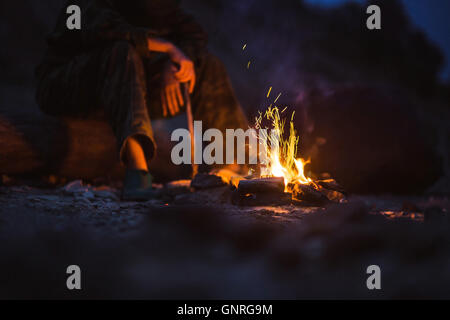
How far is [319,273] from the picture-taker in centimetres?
89

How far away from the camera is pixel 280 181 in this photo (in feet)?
6.25

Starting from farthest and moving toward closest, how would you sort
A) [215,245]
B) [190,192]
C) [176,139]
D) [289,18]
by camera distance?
[289,18], [176,139], [190,192], [215,245]

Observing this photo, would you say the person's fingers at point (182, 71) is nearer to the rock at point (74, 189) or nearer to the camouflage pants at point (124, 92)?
the camouflage pants at point (124, 92)

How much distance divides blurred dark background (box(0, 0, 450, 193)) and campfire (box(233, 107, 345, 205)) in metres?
0.24

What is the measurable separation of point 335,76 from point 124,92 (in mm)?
7684

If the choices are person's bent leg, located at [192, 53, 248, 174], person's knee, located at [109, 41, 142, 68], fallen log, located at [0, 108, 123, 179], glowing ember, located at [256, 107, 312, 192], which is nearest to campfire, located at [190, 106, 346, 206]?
glowing ember, located at [256, 107, 312, 192]

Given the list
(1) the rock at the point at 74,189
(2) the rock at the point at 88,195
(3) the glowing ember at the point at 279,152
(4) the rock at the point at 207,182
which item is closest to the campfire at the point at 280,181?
(3) the glowing ember at the point at 279,152

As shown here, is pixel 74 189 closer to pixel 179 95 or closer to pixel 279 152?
pixel 179 95

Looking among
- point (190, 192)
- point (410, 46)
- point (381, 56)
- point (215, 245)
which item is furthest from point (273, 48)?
point (215, 245)

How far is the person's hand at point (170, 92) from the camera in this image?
2.62 metres

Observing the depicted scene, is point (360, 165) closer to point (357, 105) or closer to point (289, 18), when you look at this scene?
point (357, 105)

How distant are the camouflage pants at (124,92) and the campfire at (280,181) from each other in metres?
0.55

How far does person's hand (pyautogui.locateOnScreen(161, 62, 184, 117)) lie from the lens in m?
2.62
